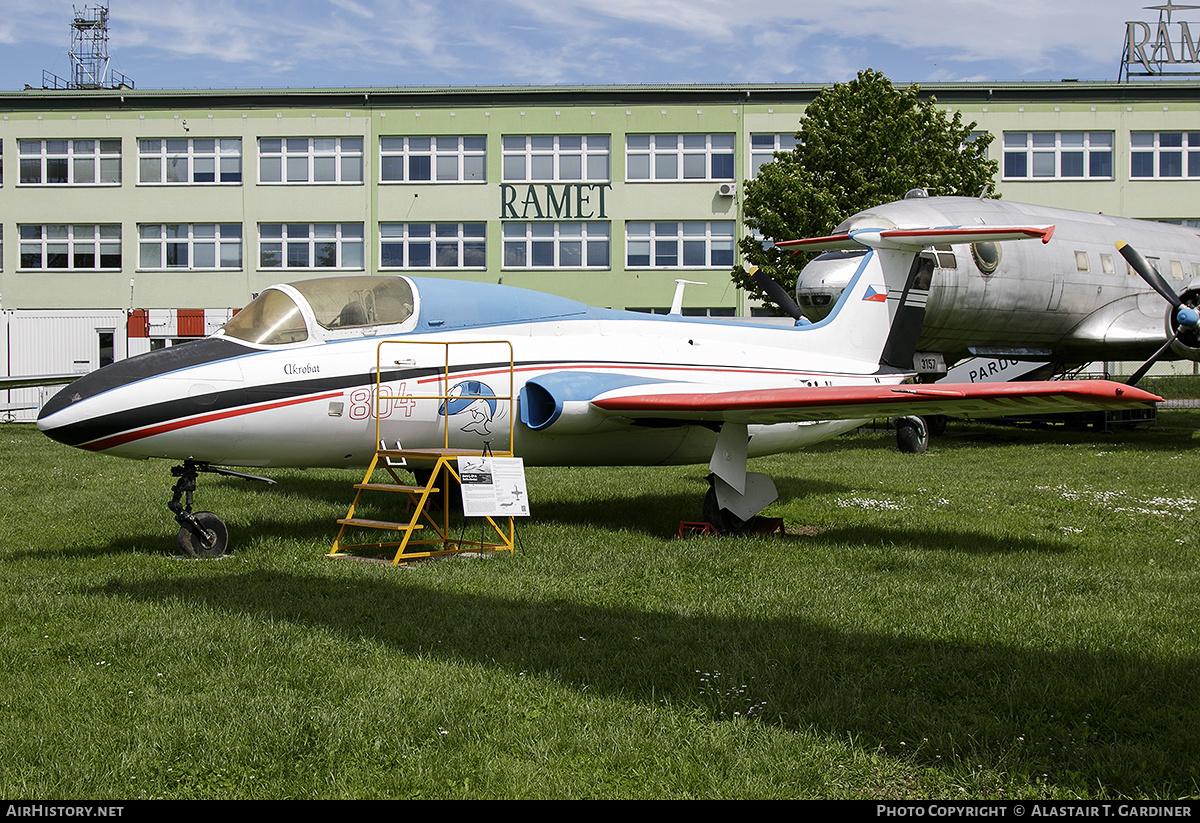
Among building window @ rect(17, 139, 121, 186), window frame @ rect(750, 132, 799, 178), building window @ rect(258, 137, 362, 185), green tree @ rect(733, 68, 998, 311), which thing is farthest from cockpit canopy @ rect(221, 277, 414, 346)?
building window @ rect(17, 139, 121, 186)

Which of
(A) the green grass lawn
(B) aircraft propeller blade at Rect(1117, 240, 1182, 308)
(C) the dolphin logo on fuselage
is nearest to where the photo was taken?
(A) the green grass lawn

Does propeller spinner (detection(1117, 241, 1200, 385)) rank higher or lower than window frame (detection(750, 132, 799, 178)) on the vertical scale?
lower

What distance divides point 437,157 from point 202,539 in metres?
32.1

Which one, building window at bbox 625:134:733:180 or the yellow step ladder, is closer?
the yellow step ladder

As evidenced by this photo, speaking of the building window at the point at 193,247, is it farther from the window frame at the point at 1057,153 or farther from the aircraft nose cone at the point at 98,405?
the aircraft nose cone at the point at 98,405

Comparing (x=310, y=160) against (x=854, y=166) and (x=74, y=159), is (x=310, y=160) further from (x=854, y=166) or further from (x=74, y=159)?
(x=854, y=166)

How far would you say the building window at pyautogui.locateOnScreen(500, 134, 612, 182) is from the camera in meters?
38.4

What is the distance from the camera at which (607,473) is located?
16359mm

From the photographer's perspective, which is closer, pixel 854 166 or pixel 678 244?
pixel 854 166

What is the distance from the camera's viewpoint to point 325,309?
923 centimetres

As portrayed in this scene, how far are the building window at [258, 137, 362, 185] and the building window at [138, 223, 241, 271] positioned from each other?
8.77 ft

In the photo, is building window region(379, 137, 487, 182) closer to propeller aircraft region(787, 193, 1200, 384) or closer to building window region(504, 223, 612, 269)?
building window region(504, 223, 612, 269)

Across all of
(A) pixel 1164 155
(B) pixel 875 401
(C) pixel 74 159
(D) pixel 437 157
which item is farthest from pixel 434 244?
(B) pixel 875 401

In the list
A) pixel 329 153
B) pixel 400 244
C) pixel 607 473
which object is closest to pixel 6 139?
pixel 329 153
